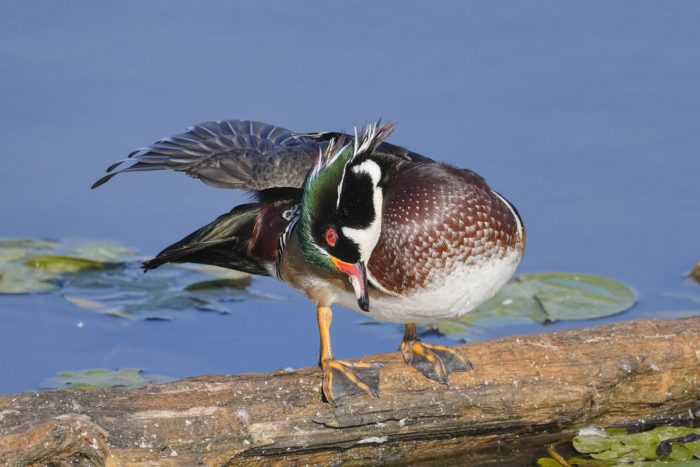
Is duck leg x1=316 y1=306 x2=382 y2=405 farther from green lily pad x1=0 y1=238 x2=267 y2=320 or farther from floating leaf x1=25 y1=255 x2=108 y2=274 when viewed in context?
floating leaf x1=25 y1=255 x2=108 y2=274

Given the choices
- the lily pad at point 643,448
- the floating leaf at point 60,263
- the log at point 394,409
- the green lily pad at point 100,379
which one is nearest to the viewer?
the log at point 394,409

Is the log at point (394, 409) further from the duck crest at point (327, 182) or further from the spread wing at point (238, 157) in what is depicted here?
the spread wing at point (238, 157)

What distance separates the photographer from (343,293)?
12.8ft

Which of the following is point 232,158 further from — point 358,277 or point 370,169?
point 358,277

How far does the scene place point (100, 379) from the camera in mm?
4418

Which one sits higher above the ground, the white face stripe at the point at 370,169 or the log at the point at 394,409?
the white face stripe at the point at 370,169

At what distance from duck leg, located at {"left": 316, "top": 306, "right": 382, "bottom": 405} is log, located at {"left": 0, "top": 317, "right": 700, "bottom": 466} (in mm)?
27

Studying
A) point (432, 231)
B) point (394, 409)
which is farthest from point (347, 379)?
point (432, 231)

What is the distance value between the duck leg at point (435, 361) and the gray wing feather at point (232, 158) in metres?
0.67

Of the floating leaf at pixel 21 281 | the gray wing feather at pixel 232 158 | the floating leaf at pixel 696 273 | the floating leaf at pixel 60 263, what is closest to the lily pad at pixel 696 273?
the floating leaf at pixel 696 273

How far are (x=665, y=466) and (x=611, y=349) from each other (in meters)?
0.44

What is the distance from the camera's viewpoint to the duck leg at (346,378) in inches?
146

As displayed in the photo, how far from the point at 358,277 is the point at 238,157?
0.72 meters

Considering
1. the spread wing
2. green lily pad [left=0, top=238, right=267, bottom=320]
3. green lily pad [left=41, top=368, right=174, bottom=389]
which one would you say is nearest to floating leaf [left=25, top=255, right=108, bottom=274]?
green lily pad [left=0, top=238, right=267, bottom=320]
